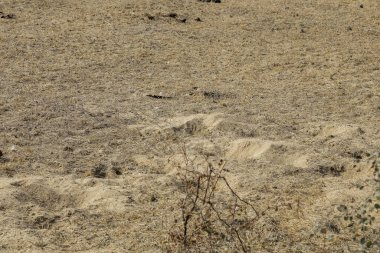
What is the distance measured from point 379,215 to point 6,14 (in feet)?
20.2

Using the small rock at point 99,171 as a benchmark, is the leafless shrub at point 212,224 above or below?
above

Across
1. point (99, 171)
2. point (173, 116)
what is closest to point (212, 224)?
point (99, 171)

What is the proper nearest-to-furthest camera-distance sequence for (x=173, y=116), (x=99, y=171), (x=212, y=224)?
(x=212, y=224) → (x=99, y=171) → (x=173, y=116)

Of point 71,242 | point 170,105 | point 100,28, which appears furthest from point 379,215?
point 100,28

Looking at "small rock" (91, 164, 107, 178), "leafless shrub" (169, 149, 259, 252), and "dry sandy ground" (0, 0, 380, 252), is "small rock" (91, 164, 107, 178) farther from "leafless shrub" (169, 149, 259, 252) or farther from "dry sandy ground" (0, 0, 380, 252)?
"leafless shrub" (169, 149, 259, 252)

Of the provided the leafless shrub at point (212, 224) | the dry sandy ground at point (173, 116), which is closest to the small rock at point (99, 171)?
the dry sandy ground at point (173, 116)

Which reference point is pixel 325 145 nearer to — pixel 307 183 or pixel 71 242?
pixel 307 183

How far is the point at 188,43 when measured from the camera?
8.05 m

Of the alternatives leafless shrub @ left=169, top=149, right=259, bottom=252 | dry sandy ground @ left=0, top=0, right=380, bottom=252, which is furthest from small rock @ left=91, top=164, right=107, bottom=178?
leafless shrub @ left=169, top=149, right=259, bottom=252

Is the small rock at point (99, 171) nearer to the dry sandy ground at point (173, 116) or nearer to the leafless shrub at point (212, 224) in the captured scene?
the dry sandy ground at point (173, 116)

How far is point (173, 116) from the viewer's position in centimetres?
582

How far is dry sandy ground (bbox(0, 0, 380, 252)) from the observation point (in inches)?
159

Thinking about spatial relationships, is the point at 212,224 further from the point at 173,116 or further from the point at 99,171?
the point at 173,116

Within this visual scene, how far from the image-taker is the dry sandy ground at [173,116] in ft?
13.2
